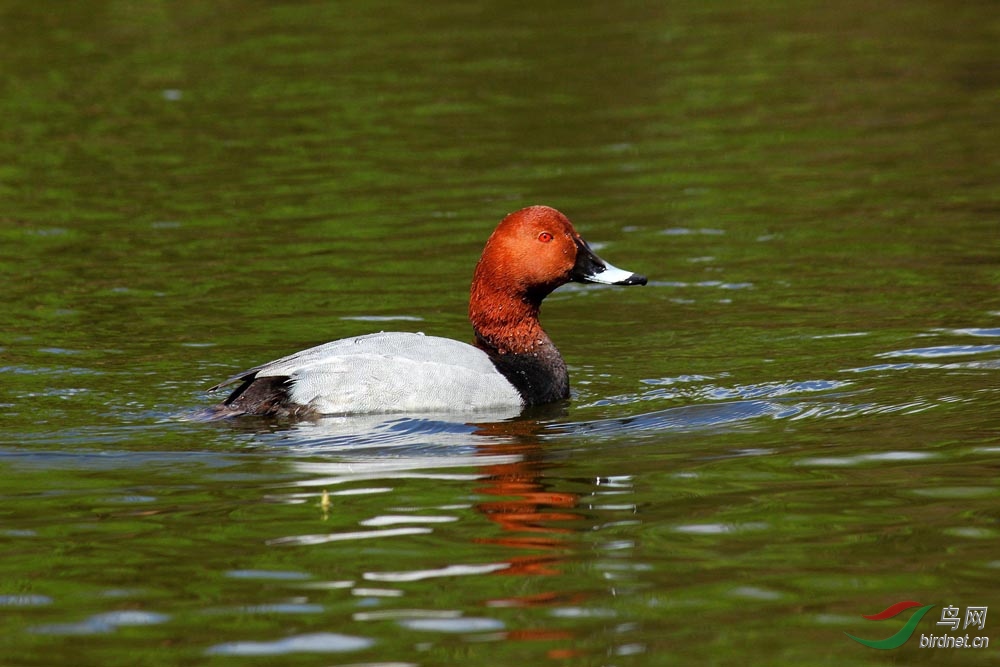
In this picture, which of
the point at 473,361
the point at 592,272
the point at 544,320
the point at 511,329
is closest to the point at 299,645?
the point at 473,361

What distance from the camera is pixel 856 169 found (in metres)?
14.3

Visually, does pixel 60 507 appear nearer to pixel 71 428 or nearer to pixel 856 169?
pixel 71 428

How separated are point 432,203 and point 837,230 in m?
3.73

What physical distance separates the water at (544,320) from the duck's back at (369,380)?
20 cm

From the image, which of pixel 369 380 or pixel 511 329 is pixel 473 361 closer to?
pixel 369 380

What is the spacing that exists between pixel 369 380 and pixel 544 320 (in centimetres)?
311

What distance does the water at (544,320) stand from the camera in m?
5.34

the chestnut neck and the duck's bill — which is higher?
the duck's bill

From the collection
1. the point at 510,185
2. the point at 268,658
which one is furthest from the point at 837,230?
the point at 268,658

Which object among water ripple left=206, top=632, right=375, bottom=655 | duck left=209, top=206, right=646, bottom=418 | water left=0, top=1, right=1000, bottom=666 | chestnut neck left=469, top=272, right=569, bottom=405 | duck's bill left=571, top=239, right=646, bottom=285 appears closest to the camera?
water ripple left=206, top=632, right=375, bottom=655

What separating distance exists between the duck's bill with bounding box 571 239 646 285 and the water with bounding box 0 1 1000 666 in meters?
0.62

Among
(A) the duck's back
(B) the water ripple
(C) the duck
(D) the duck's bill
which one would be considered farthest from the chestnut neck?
(B) the water ripple

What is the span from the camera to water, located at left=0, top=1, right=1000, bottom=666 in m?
5.34

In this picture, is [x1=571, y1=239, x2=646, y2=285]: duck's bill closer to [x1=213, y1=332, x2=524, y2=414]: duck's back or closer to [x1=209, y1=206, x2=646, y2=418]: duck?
[x1=209, y1=206, x2=646, y2=418]: duck
